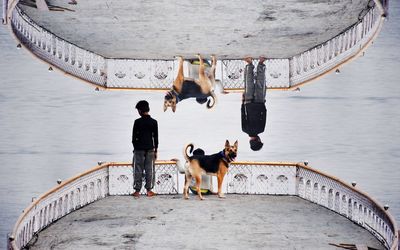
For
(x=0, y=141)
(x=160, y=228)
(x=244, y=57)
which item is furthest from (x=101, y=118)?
(x=160, y=228)

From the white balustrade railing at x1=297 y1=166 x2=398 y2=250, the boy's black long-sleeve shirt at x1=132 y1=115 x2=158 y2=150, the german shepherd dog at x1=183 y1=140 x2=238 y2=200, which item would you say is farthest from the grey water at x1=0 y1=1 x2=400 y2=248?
the boy's black long-sleeve shirt at x1=132 y1=115 x2=158 y2=150

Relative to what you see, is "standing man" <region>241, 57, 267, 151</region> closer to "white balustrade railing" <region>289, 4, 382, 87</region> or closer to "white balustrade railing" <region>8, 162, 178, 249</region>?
"white balustrade railing" <region>289, 4, 382, 87</region>

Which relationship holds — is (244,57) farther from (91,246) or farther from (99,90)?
(91,246)

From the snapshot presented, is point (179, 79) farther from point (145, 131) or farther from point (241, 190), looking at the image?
point (145, 131)

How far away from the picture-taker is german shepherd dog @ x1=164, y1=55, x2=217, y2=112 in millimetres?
12977

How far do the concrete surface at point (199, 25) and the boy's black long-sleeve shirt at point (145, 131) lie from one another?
1556 millimetres

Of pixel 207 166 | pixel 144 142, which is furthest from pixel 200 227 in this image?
pixel 207 166

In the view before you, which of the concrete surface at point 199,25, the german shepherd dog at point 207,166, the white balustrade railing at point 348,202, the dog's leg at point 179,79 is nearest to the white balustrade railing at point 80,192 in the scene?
the german shepherd dog at point 207,166

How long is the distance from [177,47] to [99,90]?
6.61ft

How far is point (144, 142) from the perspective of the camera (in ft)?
32.8

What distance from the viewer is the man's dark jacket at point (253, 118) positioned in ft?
42.2

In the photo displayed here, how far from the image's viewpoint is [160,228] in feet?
28.9

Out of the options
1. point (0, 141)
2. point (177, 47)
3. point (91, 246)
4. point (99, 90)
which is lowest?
point (91, 246)

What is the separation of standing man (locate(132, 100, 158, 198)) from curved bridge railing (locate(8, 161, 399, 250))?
1.09 metres
